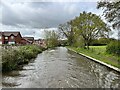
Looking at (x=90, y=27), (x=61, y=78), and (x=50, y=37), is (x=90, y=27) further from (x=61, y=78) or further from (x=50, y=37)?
(x=50, y=37)

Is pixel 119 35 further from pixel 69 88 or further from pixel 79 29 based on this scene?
pixel 79 29

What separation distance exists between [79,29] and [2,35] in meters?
42.8

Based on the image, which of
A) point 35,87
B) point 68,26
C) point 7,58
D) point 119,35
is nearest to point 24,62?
point 7,58

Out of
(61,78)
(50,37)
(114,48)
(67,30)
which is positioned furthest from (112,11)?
(50,37)

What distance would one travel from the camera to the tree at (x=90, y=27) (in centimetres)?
4459

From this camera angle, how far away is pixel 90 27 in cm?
4588

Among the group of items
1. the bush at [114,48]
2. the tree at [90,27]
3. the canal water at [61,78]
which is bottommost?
the canal water at [61,78]

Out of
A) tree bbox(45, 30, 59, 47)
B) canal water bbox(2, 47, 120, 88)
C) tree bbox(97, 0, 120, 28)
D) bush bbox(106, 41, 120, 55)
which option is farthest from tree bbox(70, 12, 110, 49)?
tree bbox(45, 30, 59, 47)

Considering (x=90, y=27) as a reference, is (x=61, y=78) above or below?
below

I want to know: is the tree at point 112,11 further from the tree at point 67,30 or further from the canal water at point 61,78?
the tree at point 67,30

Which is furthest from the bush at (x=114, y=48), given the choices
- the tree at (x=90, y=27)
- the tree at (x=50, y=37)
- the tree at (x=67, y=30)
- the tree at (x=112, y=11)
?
the tree at (x=50, y=37)

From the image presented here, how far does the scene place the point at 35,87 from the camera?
35.1 ft

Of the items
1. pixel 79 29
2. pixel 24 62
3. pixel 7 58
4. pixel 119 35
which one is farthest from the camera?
pixel 79 29

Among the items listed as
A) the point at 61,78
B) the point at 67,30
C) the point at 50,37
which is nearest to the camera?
the point at 61,78
